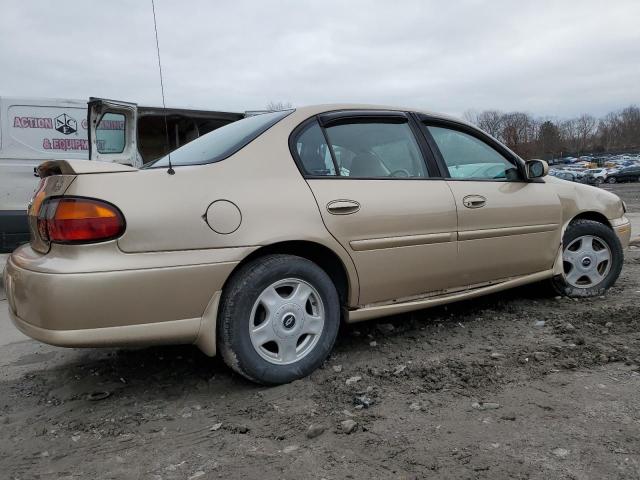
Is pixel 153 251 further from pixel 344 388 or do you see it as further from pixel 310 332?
pixel 344 388

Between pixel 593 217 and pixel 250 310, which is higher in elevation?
pixel 593 217

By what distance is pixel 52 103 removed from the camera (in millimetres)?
6645

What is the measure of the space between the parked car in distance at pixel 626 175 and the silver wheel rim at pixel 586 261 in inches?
1549

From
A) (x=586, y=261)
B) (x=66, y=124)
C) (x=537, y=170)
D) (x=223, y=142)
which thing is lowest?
(x=586, y=261)

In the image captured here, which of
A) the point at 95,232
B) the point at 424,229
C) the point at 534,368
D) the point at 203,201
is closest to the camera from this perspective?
the point at 95,232

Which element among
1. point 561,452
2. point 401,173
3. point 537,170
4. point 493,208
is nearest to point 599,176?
point 537,170

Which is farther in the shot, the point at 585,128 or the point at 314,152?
the point at 585,128

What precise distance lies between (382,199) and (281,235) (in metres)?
0.69

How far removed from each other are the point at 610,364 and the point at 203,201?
2.35 metres

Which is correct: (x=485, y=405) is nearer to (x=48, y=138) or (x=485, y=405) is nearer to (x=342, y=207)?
(x=342, y=207)

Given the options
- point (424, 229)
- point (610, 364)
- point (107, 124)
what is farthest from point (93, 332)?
point (107, 124)

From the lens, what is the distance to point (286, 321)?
2.72m

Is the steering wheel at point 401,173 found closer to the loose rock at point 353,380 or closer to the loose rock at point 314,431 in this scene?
the loose rock at point 353,380

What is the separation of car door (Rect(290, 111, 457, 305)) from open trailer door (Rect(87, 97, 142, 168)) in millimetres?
4483
